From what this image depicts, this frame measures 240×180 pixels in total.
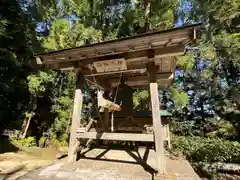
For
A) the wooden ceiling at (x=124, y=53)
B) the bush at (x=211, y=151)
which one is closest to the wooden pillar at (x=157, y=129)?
the wooden ceiling at (x=124, y=53)

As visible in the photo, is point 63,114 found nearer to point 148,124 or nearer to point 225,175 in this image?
point 148,124

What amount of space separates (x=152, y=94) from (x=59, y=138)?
6.52 metres

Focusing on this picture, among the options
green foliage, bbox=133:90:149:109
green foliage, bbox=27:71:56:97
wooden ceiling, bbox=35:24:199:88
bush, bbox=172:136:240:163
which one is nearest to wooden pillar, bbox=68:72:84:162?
wooden ceiling, bbox=35:24:199:88

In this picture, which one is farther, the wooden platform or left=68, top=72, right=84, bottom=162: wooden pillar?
left=68, top=72, right=84, bottom=162: wooden pillar

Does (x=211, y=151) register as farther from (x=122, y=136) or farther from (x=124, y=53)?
(x=124, y=53)

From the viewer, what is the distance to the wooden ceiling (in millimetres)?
2682

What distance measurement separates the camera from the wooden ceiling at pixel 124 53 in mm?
2682

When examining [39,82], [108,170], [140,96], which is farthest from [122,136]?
[39,82]

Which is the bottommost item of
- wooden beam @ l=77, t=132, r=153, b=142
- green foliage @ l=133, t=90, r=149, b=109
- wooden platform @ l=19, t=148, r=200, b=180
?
wooden platform @ l=19, t=148, r=200, b=180

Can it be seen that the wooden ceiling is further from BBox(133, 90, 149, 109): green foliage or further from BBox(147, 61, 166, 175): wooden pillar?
BBox(133, 90, 149, 109): green foliage

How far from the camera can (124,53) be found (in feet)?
10.6

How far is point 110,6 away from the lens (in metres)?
8.30

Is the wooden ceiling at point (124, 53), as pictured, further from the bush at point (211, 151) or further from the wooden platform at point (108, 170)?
the bush at point (211, 151)

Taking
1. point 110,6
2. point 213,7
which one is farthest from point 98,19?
point 213,7
